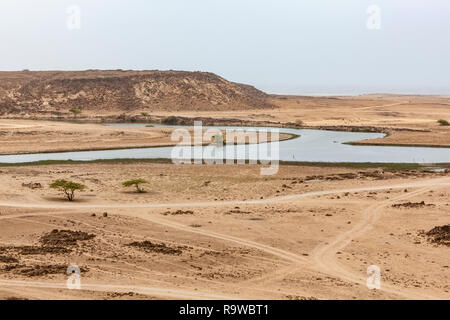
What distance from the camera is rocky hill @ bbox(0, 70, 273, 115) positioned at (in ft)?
332

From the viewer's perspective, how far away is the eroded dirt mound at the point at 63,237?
58.8 ft

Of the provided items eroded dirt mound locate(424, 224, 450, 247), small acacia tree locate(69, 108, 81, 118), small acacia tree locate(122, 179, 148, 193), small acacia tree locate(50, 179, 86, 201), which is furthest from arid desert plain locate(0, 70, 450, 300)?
small acacia tree locate(69, 108, 81, 118)

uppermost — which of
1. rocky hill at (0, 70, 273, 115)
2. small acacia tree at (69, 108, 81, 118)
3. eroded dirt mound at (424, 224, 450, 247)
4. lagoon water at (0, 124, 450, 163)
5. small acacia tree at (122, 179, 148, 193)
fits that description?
rocky hill at (0, 70, 273, 115)

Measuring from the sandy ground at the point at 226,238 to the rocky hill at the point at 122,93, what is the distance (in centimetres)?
7153

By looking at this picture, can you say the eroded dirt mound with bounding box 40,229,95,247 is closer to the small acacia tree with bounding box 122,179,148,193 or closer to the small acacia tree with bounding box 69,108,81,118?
the small acacia tree with bounding box 122,179,148,193

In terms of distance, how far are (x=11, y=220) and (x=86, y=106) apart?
83.2 m

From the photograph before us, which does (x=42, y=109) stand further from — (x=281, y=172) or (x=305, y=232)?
(x=305, y=232)

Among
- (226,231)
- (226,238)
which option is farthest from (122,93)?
(226,238)

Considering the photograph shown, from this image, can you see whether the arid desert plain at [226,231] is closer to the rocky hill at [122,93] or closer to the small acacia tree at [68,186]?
the small acacia tree at [68,186]

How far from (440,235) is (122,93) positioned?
93.4 metres

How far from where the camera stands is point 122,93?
10775cm

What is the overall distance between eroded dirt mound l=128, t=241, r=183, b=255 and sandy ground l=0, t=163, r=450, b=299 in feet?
0.10

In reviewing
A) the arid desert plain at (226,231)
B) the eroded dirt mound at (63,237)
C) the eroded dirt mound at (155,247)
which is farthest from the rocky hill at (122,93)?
the eroded dirt mound at (155,247)

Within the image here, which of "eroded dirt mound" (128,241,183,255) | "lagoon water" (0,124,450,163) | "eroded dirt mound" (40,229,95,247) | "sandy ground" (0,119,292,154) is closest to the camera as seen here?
"eroded dirt mound" (128,241,183,255)
